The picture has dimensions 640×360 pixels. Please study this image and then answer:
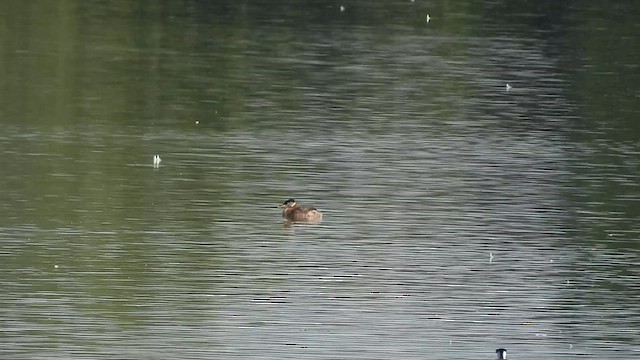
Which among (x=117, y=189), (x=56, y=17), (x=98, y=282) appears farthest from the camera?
(x=56, y=17)

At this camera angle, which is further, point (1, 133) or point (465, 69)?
point (465, 69)

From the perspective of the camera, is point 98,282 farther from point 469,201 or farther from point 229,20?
point 229,20

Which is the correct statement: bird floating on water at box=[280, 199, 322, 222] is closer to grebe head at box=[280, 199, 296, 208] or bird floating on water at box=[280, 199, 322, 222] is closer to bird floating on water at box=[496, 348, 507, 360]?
grebe head at box=[280, 199, 296, 208]

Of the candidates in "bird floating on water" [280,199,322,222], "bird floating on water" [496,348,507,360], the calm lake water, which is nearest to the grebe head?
"bird floating on water" [280,199,322,222]

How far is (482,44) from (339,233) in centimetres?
2010

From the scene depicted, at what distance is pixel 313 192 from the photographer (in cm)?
2273

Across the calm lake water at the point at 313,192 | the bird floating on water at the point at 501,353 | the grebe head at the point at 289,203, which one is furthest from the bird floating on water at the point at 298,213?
the bird floating on water at the point at 501,353

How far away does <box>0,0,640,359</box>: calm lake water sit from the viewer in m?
16.2

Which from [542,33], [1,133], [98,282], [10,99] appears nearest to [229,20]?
[542,33]

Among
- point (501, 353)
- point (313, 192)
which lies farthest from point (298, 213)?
point (501, 353)

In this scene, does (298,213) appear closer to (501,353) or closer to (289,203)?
(289,203)

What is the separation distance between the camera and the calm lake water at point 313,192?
53.3 feet

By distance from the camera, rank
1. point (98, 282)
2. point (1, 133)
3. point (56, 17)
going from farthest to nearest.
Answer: point (56, 17) → point (1, 133) → point (98, 282)

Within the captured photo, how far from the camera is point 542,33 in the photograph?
41.9 metres
